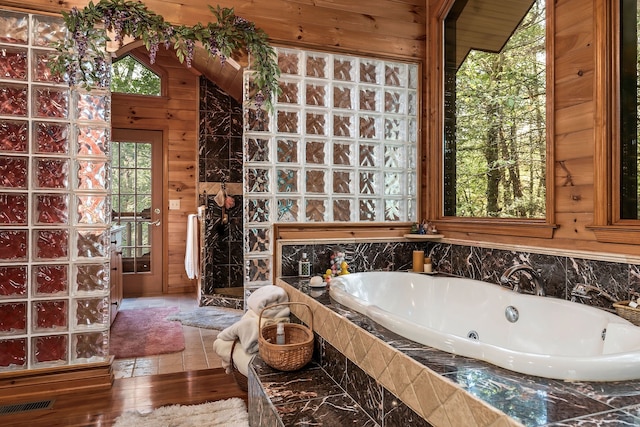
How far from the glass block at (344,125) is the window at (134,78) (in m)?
3.15

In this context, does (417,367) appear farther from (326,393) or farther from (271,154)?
(271,154)

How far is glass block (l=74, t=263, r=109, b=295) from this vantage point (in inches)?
98.6

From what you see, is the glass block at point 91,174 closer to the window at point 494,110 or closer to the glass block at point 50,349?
the glass block at point 50,349

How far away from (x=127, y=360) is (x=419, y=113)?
287 centimetres

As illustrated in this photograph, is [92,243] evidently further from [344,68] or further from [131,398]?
[344,68]

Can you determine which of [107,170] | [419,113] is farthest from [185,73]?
[419,113]

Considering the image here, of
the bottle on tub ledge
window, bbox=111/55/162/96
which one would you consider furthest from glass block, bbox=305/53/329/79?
window, bbox=111/55/162/96

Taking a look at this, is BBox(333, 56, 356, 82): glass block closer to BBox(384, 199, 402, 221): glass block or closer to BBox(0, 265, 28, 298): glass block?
BBox(384, 199, 402, 221): glass block

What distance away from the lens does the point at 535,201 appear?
2314mm

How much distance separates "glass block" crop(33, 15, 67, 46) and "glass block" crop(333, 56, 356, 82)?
174cm

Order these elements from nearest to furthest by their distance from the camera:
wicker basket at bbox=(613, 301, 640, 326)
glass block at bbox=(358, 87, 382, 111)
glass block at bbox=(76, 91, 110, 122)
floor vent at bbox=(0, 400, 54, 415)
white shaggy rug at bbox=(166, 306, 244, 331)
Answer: wicker basket at bbox=(613, 301, 640, 326), floor vent at bbox=(0, 400, 54, 415), glass block at bbox=(76, 91, 110, 122), glass block at bbox=(358, 87, 382, 111), white shaggy rug at bbox=(166, 306, 244, 331)

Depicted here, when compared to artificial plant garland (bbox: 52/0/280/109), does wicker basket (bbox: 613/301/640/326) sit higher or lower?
lower

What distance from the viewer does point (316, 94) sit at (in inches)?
114

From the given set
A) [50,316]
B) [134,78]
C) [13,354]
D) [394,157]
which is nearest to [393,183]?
[394,157]
